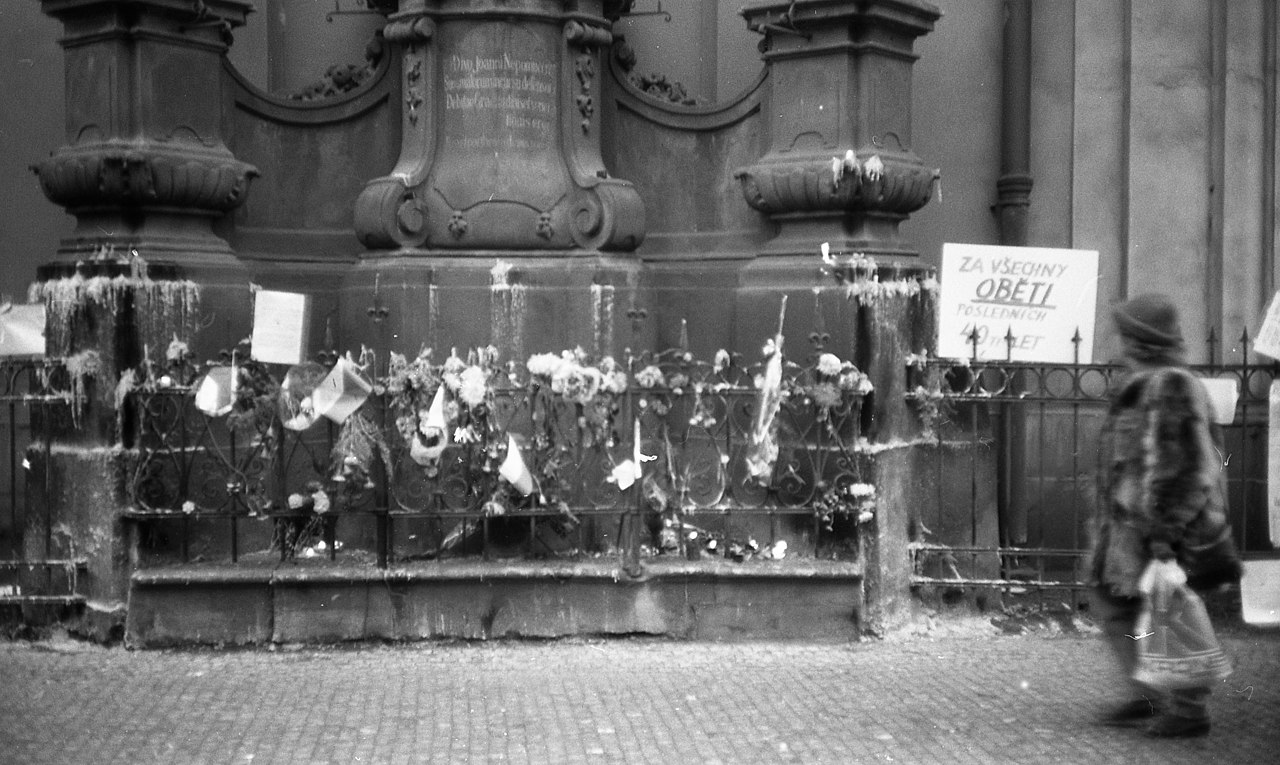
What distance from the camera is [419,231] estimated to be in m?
9.62

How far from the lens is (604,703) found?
7328 mm

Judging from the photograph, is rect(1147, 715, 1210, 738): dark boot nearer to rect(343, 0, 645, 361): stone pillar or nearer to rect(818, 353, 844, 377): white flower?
rect(818, 353, 844, 377): white flower

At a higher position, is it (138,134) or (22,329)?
(138,134)

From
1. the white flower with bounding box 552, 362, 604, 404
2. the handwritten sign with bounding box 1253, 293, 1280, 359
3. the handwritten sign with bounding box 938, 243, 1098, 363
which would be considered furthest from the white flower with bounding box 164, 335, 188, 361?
the handwritten sign with bounding box 1253, 293, 1280, 359

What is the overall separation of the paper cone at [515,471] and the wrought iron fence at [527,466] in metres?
0.04

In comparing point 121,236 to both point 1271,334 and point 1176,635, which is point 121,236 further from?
point 1271,334

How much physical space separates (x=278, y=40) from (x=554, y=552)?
151 inches

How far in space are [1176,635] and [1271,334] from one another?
2529mm

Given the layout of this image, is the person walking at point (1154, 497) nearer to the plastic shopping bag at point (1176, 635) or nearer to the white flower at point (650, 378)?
the plastic shopping bag at point (1176, 635)

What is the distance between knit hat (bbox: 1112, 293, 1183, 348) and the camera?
662cm

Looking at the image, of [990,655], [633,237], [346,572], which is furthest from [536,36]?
[990,655]

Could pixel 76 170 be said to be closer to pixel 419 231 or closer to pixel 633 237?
pixel 419 231

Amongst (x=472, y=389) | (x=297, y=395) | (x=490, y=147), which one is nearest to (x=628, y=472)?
(x=472, y=389)

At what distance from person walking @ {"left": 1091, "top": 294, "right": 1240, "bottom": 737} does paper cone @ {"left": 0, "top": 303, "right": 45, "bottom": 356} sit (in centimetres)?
531
